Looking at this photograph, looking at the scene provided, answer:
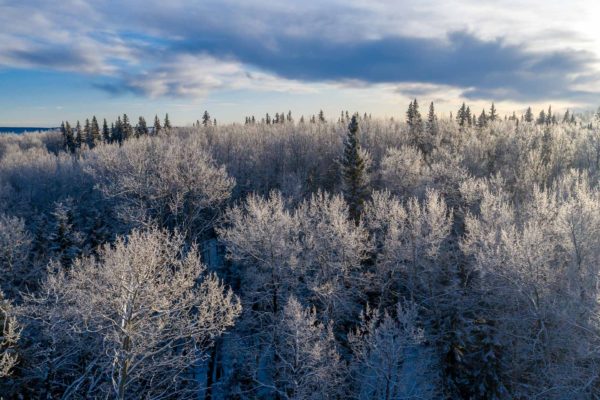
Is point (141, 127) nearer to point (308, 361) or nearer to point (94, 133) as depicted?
point (94, 133)

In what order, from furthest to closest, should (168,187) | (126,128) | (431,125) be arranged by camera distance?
(126,128), (431,125), (168,187)

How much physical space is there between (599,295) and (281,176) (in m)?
43.2

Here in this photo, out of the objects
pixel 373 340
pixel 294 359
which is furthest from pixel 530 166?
pixel 294 359

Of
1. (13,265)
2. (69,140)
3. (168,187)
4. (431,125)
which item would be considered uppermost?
(431,125)

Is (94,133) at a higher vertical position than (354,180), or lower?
higher

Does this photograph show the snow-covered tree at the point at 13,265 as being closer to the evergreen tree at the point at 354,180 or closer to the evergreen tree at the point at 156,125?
the evergreen tree at the point at 354,180

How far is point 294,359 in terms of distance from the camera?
21.2m

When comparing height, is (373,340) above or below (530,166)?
below

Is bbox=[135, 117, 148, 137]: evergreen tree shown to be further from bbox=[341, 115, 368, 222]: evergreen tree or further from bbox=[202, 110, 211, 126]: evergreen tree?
bbox=[341, 115, 368, 222]: evergreen tree

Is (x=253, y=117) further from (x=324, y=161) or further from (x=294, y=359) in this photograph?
(x=294, y=359)

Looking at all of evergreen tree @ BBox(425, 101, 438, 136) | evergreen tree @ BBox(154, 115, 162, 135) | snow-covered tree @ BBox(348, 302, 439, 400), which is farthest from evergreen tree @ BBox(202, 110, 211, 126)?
snow-covered tree @ BBox(348, 302, 439, 400)

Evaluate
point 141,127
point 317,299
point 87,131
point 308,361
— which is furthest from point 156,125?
point 308,361

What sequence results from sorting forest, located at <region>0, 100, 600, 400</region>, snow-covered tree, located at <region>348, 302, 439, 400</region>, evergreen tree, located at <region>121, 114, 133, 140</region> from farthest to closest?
evergreen tree, located at <region>121, 114, 133, 140</region> → snow-covered tree, located at <region>348, 302, 439, 400</region> → forest, located at <region>0, 100, 600, 400</region>

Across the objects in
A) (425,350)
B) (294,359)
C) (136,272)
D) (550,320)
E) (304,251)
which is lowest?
(425,350)
